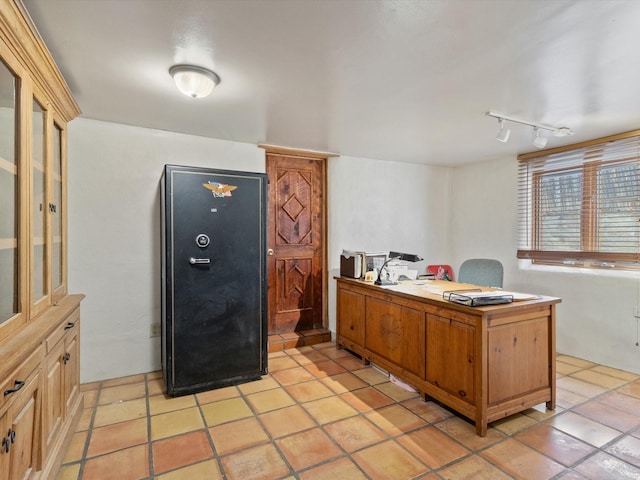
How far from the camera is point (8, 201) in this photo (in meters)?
1.46

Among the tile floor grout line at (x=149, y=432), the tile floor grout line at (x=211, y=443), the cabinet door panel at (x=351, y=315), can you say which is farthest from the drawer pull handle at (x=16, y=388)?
the cabinet door panel at (x=351, y=315)

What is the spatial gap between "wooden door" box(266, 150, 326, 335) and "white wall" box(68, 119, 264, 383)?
1.15 metres

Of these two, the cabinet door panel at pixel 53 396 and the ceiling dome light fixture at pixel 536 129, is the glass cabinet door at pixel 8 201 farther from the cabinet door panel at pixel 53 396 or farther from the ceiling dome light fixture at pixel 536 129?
the ceiling dome light fixture at pixel 536 129

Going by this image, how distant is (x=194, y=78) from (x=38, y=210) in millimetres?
1110

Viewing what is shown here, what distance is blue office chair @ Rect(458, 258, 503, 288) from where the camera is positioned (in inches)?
139

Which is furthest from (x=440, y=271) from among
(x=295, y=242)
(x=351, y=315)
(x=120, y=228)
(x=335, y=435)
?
(x=120, y=228)

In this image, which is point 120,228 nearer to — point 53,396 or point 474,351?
point 53,396

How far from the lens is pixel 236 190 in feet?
9.45

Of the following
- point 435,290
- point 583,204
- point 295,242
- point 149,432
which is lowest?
point 149,432

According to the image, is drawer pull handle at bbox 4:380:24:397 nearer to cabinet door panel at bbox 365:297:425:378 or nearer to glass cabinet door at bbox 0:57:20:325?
glass cabinet door at bbox 0:57:20:325

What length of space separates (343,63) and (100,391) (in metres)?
3.03

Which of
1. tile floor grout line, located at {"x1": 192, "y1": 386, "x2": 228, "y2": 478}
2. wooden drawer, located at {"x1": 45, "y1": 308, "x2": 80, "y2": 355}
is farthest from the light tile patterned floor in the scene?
wooden drawer, located at {"x1": 45, "y1": 308, "x2": 80, "y2": 355}

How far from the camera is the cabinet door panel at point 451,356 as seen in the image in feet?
7.39

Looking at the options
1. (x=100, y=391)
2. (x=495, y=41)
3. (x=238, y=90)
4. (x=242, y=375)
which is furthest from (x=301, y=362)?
(x=495, y=41)
